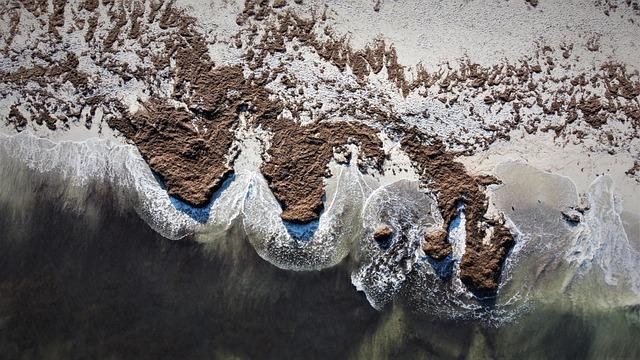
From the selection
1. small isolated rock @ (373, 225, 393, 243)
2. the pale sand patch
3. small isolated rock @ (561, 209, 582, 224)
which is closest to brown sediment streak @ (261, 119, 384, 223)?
small isolated rock @ (373, 225, 393, 243)

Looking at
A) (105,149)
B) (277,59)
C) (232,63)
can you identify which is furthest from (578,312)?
(105,149)

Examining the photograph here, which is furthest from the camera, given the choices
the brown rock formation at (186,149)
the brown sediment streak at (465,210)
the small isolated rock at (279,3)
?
the small isolated rock at (279,3)

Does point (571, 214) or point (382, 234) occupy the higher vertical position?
point (571, 214)

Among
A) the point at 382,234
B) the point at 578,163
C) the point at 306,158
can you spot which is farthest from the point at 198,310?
the point at 578,163

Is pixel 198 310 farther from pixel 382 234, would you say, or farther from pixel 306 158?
pixel 382 234

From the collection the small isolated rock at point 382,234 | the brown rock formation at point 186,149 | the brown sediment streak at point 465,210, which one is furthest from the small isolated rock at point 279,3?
the small isolated rock at point 382,234

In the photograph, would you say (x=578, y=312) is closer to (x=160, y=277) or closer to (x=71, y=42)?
(x=160, y=277)

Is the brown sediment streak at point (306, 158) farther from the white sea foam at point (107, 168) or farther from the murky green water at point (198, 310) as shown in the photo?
the white sea foam at point (107, 168)
